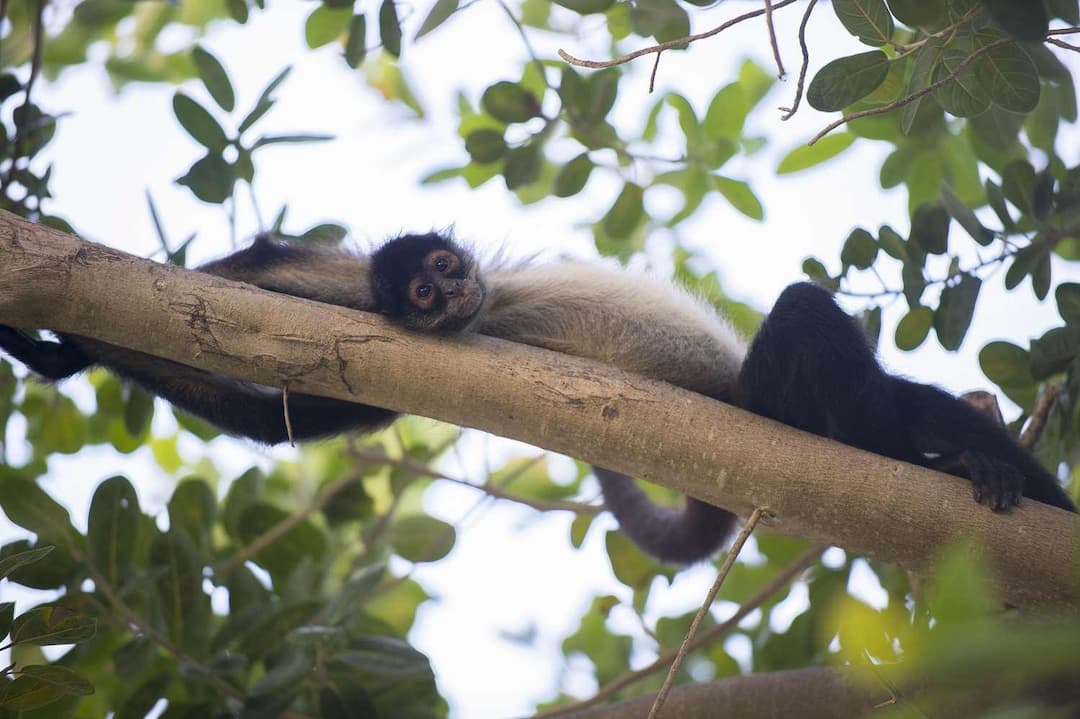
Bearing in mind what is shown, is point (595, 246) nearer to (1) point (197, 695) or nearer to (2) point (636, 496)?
(2) point (636, 496)

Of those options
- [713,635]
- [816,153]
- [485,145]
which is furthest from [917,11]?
[713,635]

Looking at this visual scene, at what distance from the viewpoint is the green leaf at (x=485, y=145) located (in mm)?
4707

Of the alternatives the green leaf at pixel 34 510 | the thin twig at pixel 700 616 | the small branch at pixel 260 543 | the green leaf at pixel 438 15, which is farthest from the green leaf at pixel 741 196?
the green leaf at pixel 34 510

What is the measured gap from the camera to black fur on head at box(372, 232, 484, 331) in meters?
3.72

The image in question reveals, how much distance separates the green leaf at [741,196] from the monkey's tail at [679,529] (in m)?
1.55

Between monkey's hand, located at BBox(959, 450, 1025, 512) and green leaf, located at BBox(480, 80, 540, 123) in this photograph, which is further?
green leaf, located at BBox(480, 80, 540, 123)

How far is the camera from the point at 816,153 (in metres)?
5.08

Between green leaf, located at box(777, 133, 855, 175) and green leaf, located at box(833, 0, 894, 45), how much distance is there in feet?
6.66

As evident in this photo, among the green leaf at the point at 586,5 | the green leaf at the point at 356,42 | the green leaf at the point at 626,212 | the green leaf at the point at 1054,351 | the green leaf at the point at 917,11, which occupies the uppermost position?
the green leaf at the point at 586,5

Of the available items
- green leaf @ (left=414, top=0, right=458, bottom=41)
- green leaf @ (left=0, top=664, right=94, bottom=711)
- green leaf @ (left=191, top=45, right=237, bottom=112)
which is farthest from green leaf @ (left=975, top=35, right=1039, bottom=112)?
green leaf @ (left=0, top=664, right=94, bottom=711)

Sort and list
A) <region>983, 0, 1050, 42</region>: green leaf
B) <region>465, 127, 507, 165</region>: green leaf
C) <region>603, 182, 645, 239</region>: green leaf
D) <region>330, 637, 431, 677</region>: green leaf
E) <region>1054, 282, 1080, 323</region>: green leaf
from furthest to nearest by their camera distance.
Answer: <region>603, 182, 645, 239</region>: green leaf → <region>465, 127, 507, 165</region>: green leaf → <region>330, 637, 431, 677</region>: green leaf → <region>1054, 282, 1080, 323</region>: green leaf → <region>983, 0, 1050, 42</region>: green leaf

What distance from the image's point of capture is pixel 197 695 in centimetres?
405

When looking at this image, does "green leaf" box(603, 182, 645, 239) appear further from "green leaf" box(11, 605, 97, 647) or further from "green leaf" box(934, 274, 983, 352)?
"green leaf" box(11, 605, 97, 647)

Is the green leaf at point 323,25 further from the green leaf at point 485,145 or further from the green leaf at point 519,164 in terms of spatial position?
the green leaf at point 519,164
